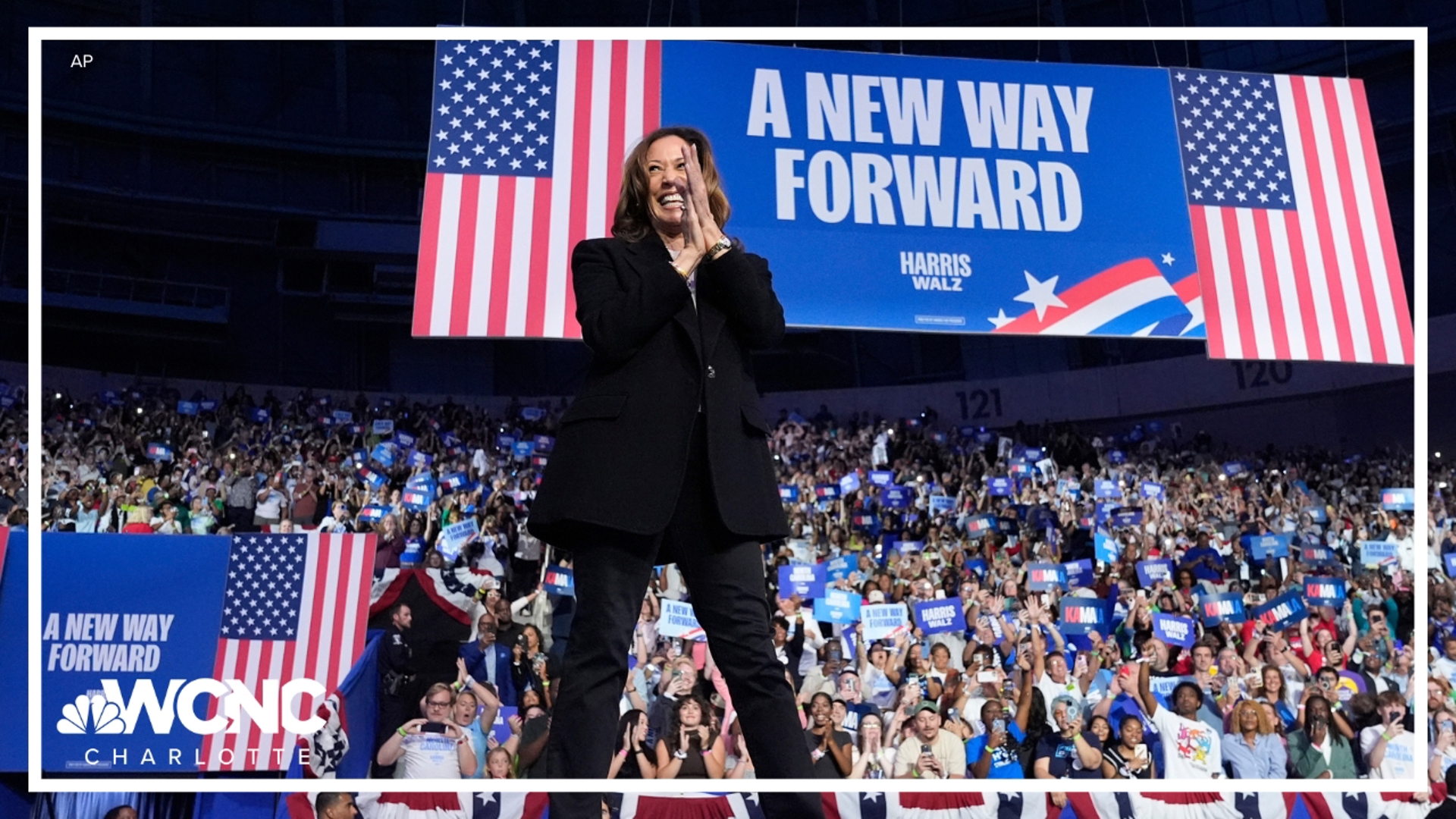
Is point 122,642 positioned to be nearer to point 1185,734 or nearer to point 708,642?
point 708,642

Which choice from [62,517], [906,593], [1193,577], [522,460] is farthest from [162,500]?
[1193,577]

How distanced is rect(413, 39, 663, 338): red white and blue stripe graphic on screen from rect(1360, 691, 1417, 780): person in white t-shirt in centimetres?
412

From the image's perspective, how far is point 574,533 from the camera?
2156mm

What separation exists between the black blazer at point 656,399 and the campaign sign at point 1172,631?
5412mm

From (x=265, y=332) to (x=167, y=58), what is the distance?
4666 mm

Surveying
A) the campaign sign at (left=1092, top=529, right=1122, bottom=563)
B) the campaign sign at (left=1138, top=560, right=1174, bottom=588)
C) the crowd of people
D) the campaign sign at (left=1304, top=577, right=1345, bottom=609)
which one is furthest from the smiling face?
the campaign sign at (left=1092, top=529, right=1122, bottom=563)

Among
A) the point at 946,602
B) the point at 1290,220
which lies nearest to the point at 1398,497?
the point at 1290,220

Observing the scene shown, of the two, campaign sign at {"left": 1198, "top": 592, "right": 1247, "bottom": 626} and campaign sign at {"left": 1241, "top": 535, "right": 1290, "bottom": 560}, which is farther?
campaign sign at {"left": 1241, "top": 535, "right": 1290, "bottom": 560}

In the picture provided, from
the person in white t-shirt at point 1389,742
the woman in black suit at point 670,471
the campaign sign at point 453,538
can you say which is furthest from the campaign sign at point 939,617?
the woman in black suit at point 670,471

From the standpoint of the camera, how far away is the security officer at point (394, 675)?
19.5ft

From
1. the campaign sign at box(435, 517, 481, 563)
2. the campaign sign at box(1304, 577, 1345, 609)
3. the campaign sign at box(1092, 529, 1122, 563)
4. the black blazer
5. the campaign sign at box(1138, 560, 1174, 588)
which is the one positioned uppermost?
the black blazer

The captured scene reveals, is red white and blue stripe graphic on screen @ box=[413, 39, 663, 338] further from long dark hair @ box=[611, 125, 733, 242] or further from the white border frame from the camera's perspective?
long dark hair @ box=[611, 125, 733, 242]

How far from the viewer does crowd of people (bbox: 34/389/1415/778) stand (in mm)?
5938

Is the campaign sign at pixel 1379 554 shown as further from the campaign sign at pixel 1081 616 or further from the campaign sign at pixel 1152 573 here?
the campaign sign at pixel 1081 616
